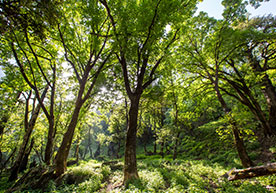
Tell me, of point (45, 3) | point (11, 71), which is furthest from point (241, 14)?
point (11, 71)

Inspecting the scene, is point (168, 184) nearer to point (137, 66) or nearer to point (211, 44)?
point (137, 66)

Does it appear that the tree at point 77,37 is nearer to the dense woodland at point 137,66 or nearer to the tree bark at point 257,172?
the dense woodland at point 137,66

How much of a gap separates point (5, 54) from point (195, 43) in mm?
13606

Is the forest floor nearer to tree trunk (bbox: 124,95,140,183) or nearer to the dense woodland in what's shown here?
the dense woodland

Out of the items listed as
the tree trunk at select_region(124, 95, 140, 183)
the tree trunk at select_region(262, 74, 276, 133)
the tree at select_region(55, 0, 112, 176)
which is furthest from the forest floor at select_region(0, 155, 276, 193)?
the tree trunk at select_region(262, 74, 276, 133)

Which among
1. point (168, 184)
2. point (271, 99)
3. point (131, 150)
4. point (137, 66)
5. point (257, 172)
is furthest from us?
point (271, 99)

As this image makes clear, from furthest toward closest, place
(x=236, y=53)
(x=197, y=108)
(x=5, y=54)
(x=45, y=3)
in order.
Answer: (x=197, y=108) → (x=236, y=53) → (x=5, y=54) → (x=45, y=3)

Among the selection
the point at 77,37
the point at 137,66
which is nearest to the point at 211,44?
the point at 137,66

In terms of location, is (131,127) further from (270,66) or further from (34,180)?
(270,66)

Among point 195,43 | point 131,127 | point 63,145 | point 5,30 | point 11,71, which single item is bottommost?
point 63,145

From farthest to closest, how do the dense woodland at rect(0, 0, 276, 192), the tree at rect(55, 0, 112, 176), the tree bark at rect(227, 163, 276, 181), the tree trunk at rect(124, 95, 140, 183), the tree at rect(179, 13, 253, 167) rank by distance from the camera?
1. the tree at rect(179, 13, 253, 167)
2. the tree at rect(55, 0, 112, 176)
3. the tree trunk at rect(124, 95, 140, 183)
4. the dense woodland at rect(0, 0, 276, 192)
5. the tree bark at rect(227, 163, 276, 181)

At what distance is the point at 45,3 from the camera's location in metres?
4.06

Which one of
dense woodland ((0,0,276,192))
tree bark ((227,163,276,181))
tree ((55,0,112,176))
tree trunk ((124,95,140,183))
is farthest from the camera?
tree ((55,0,112,176))

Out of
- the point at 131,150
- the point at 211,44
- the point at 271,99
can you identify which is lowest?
the point at 131,150
